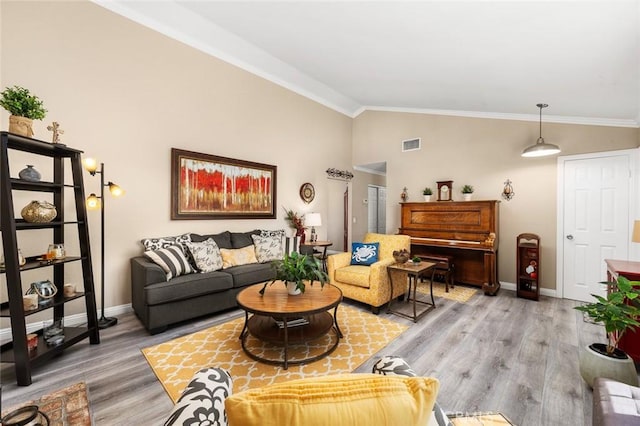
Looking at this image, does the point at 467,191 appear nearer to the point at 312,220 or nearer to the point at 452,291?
the point at 452,291

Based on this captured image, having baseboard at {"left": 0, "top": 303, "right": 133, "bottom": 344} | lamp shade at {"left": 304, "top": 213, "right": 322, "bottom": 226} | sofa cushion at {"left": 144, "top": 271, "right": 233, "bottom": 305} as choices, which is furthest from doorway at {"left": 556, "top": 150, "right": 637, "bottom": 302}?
baseboard at {"left": 0, "top": 303, "right": 133, "bottom": 344}

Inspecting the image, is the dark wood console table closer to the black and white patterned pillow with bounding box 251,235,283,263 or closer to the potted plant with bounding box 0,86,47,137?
the black and white patterned pillow with bounding box 251,235,283,263

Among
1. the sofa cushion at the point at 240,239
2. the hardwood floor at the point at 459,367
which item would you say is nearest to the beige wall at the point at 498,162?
the hardwood floor at the point at 459,367

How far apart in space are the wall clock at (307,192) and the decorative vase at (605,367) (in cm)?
443

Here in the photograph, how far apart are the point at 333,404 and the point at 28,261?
3052mm

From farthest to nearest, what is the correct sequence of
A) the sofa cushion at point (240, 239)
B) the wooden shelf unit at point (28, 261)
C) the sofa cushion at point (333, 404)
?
1. the sofa cushion at point (240, 239)
2. the wooden shelf unit at point (28, 261)
3. the sofa cushion at point (333, 404)

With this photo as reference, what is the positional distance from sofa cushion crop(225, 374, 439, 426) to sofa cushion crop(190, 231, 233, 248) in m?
3.54

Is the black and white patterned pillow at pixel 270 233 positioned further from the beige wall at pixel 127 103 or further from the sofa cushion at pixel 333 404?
the sofa cushion at pixel 333 404

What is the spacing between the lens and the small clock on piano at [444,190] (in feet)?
16.3

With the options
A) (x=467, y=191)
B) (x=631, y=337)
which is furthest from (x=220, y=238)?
(x=631, y=337)

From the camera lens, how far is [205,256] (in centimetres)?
341

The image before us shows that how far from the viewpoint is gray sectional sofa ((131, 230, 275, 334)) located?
278 cm

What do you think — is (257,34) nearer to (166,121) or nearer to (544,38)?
(166,121)

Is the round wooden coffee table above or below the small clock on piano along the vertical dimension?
below
